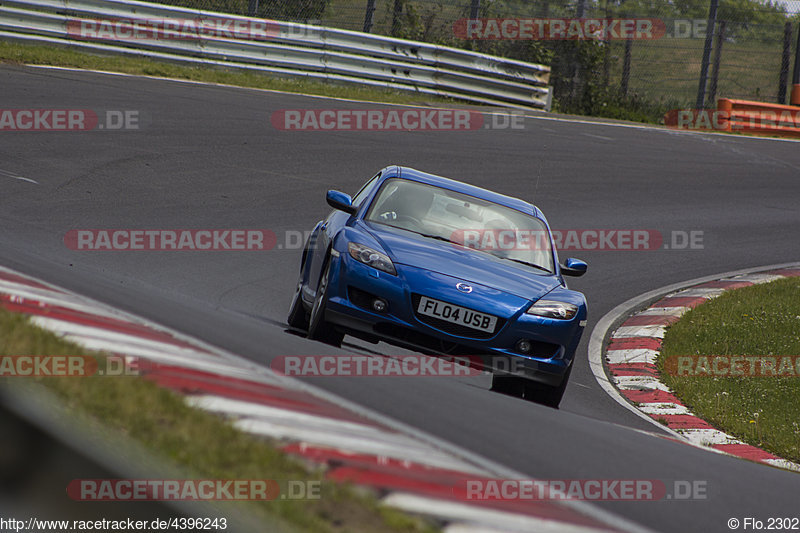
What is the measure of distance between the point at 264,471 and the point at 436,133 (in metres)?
14.6

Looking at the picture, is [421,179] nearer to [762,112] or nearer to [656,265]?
[656,265]

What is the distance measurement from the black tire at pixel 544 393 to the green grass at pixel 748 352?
1.75m

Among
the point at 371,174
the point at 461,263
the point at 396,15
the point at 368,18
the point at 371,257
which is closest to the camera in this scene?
the point at 371,257

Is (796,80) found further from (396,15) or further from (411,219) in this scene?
(411,219)

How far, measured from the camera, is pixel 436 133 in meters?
17.0

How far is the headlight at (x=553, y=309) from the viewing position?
6254 millimetres

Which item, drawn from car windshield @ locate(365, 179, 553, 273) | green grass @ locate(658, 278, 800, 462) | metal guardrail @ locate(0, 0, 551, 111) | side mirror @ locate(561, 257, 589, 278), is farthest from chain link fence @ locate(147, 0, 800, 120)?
side mirror @ locate(561, 257, 589, 278)

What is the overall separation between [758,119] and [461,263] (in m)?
18.7

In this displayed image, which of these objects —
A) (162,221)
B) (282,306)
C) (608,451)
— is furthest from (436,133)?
(608,451)

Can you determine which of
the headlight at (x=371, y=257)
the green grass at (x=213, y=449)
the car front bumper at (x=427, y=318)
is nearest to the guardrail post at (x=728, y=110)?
the car front bumper at (x=427, y=318)

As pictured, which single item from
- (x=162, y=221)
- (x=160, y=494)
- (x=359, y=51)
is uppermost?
(x=359, y=51)

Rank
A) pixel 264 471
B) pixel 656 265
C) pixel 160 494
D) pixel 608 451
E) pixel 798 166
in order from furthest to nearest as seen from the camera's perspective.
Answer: pixel 798 166 → pixel 656 265 → pixel 608 451 → pixel 264 471 → pixel 160 494

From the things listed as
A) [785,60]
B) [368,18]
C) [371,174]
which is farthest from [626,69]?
[371,174]

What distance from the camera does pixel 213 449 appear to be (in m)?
2.80
